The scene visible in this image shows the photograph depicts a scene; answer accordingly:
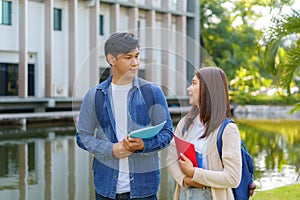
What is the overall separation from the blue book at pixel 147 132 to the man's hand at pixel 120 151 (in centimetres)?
10

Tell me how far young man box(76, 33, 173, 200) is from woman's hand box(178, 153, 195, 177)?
123mm

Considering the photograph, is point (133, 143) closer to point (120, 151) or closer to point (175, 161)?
point (120, 151)

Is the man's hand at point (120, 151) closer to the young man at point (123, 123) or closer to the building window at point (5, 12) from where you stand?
the young man at point (123, 123)

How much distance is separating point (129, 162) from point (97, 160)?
0.18 metres

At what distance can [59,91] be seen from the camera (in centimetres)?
2345

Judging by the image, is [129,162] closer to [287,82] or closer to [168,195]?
[168,195]

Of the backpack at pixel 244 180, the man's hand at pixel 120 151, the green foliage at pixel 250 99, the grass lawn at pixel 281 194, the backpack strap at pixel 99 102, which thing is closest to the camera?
the man's hand at pixel 120 151

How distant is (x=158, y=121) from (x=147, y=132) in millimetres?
165

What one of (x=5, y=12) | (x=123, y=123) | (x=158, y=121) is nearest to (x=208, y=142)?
(x=158, y=121)

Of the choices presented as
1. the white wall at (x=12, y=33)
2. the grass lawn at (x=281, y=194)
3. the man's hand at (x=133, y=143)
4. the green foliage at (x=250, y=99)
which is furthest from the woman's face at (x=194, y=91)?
the green foliage at (x=250, y=99)

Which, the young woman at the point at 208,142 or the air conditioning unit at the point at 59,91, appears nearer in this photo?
the young woman at the point at 208,142

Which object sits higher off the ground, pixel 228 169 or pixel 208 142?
pixel 208 142

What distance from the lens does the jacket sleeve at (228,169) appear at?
255 centimetres

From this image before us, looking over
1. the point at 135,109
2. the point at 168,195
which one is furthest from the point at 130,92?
the point at 168,195
